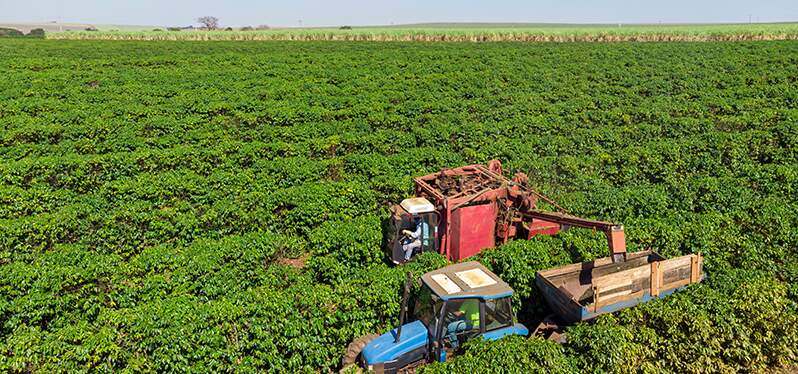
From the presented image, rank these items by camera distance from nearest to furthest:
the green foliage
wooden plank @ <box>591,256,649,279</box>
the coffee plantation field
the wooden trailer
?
the green foliage < the coffee plantation field < the wooden trailer < wooden plank @ <box>591,256,649,279</box>

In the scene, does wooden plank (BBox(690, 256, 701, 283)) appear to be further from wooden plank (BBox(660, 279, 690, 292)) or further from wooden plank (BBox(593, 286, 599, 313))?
wooden plank (BBox(593, 286, 599, 313))

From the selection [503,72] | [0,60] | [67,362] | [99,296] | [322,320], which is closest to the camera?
[67,362]

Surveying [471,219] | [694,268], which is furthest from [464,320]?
[694,268]

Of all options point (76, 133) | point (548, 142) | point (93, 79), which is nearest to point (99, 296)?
point (76, 133)

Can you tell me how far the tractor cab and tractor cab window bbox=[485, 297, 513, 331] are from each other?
9.29 feet

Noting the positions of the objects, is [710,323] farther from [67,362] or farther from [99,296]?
[99,296]

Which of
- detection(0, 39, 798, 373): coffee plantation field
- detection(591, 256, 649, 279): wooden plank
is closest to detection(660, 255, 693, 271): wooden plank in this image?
detection(0, 39, 798, 373): coffee plantation field

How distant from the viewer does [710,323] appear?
8.67 meters

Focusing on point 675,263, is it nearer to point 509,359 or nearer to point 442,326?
point 509,359

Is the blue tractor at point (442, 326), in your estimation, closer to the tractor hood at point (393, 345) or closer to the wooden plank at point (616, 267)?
the tractor hood at point (393, 345)

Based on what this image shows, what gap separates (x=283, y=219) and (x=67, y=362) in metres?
6.96

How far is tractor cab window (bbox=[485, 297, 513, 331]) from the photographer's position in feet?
28.2

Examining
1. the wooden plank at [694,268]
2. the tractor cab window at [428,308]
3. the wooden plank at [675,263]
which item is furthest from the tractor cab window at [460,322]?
the wooden plank at [694,268]

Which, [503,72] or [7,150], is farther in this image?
[503,72]
